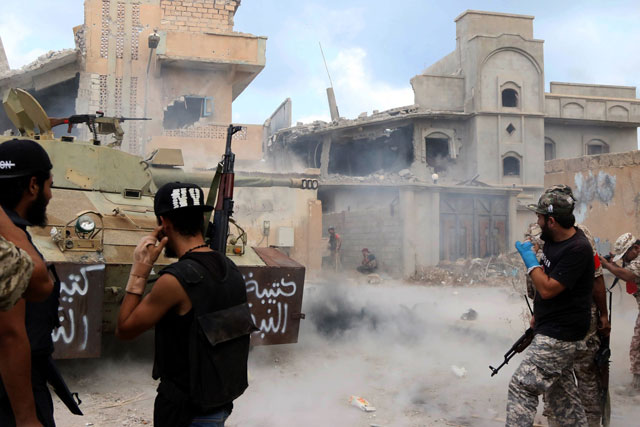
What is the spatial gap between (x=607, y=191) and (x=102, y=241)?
30.7 ft

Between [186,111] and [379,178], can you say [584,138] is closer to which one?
[379,178]

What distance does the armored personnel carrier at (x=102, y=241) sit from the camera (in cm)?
488

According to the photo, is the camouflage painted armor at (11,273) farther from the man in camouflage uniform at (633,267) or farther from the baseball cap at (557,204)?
the man in camouflage uniform at (633,267)

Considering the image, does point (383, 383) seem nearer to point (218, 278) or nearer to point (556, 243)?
point (556, 243)

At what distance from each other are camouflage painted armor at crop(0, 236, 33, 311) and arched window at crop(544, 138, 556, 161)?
31.0 m

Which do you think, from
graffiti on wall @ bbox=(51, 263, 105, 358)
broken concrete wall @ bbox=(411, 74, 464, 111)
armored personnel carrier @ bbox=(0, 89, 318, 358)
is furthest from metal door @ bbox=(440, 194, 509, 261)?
graffiti on wall @ bbox=(51, 263, 105, 358)

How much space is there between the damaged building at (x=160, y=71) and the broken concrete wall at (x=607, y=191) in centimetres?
937

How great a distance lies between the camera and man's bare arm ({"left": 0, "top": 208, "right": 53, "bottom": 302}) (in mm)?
1758

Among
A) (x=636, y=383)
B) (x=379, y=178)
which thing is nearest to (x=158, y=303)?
(x=636, y=383)

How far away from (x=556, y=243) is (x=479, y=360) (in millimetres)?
3006

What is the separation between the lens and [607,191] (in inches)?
455

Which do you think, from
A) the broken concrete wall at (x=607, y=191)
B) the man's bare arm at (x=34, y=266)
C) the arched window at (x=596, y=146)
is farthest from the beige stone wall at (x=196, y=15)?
the arched window at (x=596, y=146)

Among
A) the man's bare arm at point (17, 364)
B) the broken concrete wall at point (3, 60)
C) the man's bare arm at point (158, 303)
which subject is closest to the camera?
the man's bare arm at point (17, 364)

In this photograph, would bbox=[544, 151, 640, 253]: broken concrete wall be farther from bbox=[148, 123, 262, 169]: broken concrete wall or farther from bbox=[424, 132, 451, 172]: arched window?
bbox=[424, 132, 451, 172]: arched window
